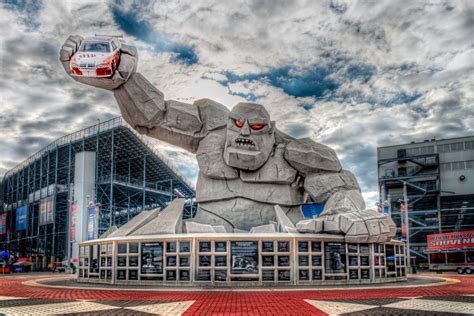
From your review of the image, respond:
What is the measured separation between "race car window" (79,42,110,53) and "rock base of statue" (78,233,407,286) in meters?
7.34

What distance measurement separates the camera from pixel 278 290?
14727 mm

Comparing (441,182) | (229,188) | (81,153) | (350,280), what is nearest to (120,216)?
(81,153)

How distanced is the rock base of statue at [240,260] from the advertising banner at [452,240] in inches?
784

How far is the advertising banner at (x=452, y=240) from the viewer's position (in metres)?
34.3

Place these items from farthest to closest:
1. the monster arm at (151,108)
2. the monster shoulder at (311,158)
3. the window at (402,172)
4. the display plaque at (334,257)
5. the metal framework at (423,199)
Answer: the window at (402,172), the metal framework at (423,199), the monster shoulder at (311,158), the monster arm at (151,108), the display plaque at (334,257)

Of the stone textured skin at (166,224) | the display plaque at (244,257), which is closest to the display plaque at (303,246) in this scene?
the display plaque at (244,257)

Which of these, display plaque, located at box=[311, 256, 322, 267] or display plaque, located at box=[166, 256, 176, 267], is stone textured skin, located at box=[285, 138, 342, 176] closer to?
display plaque, located at box=[311, 256, 322, 267]

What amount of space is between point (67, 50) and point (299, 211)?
477 inches

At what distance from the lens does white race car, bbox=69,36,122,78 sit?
18.1 meters

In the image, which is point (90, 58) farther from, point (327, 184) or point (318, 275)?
point (318, 275)

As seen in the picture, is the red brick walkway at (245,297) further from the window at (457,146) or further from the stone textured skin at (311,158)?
the window at (457,146)

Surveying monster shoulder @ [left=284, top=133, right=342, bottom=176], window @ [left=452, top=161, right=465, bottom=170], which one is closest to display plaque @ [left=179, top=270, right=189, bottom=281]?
monster shoulder @ [left=284, top=133, right=342, bottom=176]

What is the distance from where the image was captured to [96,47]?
18219 millimetres

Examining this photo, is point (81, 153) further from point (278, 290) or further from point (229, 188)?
point (278, 290)
